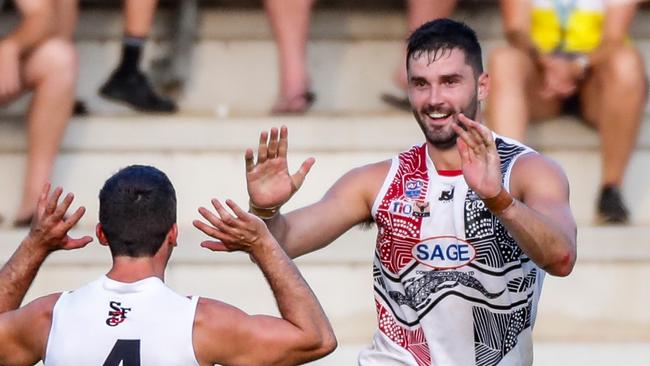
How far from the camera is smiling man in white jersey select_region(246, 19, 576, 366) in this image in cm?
521

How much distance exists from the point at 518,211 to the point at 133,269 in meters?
1.22

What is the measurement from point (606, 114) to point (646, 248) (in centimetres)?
79

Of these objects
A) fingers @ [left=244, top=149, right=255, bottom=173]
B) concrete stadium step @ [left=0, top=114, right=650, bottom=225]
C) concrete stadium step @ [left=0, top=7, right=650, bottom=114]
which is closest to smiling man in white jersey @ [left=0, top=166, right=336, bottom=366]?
fingers @ [left=244, top=149, right=255, bottom=173]

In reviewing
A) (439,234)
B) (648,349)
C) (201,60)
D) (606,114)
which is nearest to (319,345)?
(439,234)

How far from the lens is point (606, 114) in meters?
8.00

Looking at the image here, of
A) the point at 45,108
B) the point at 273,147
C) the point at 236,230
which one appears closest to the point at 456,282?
the point at 273,147

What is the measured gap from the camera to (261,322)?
455 cm

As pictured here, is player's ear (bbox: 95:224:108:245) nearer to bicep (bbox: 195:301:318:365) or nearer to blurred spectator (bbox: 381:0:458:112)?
bicep (bbox: 195:301:318:365)

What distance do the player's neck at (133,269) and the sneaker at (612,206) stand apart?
13.0 ft

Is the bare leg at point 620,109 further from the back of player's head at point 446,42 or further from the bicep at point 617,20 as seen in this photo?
the back of player's head at point 446,42

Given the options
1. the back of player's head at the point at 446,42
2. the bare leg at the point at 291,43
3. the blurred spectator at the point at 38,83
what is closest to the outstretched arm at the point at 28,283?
the back of player's head at the point at 446,42

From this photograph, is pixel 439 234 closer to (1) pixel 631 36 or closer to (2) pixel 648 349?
Answer: (2) pixel 648 349

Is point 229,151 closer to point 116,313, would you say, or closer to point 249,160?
point 249,160

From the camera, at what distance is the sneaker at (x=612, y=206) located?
7977 mm
